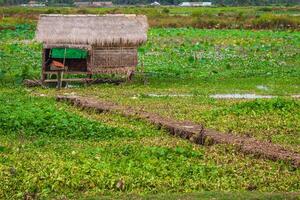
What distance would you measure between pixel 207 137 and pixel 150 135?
1.48 metres

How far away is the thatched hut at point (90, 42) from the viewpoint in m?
25.3

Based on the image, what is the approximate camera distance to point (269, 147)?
1360 cm

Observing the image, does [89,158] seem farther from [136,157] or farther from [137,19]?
[137,19]

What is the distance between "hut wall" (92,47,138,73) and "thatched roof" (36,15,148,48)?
28 centimetres

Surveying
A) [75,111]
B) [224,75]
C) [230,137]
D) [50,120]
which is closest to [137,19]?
[224,75]

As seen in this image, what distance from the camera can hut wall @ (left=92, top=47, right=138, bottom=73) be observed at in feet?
84.8

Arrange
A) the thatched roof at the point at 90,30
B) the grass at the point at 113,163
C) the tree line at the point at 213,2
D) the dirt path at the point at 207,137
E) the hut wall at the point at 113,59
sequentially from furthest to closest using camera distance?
the tree line at the point at 213,2 → the hut wall at the point at 113,59 → the thatched roof at the point at 90,30 → the dirt path at the point at 207,137 → the grass at the point at 113,163

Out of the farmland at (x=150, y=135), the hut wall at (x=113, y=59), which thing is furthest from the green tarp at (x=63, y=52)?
the farmland at (x=150, y=135)

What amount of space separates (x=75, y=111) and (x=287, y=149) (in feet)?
21.3

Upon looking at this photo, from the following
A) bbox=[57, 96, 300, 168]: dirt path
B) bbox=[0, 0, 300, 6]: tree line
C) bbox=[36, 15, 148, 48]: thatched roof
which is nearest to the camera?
bbox=[57, 96, 300, 168]: dirt path

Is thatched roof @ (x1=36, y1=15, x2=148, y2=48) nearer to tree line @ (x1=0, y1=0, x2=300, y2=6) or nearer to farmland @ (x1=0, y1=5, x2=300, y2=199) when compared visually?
farmland @ (x1=0, y1=5, x2=300, y2=199)

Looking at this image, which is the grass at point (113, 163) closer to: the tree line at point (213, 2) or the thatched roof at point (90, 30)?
the thatched roof at point (90, 30)

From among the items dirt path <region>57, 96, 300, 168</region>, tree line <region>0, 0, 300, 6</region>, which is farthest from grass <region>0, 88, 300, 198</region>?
tree line <region>0, 0, 300, 6</region>

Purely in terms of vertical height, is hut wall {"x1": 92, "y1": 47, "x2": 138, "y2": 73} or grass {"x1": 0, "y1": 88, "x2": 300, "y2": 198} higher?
grass {"x1": 0, "y1": 88, "x2": 300, "y2": 198}
